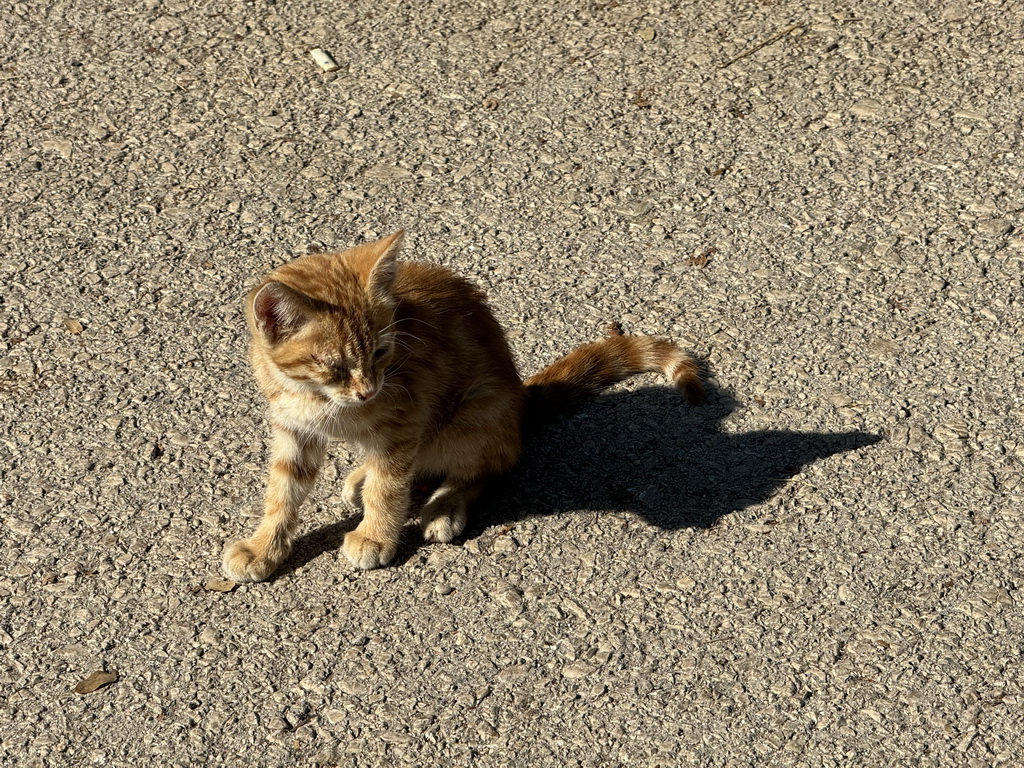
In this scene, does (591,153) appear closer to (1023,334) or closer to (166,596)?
(1023,334)

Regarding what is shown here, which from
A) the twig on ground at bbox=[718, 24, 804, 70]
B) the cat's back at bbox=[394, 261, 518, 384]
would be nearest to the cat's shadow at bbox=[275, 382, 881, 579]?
the cat's back at bbox=[394, 261, 518, 384]

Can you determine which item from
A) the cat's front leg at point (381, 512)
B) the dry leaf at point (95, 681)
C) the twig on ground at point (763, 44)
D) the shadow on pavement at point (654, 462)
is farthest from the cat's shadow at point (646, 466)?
the twig on ground at point (763, 44)

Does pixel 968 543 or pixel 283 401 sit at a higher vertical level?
pixel 283 401

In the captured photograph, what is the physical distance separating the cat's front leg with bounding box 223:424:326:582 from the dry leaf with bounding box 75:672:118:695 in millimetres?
477

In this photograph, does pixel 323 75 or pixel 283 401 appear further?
pixel 323 75

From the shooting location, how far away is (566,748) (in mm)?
3334

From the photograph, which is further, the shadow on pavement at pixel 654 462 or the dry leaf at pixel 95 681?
the shadow on pavement at pixel 654 462

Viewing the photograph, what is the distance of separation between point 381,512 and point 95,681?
0.98 metres

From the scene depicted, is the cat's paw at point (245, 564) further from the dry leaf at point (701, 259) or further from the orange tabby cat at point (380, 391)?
the dry leaf at point (701, 259)

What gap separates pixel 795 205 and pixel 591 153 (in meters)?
0.97

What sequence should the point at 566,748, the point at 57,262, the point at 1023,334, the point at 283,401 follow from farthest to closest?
the point at 57,262
the point at 1023,334
the point at 283,401
the point at 566,748

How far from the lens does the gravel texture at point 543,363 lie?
3463mm

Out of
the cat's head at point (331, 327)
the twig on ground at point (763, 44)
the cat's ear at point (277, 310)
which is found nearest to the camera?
the cat's ear at point (277, 310)

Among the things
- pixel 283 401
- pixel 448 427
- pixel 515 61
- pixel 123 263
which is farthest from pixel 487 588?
pixel 515 61
